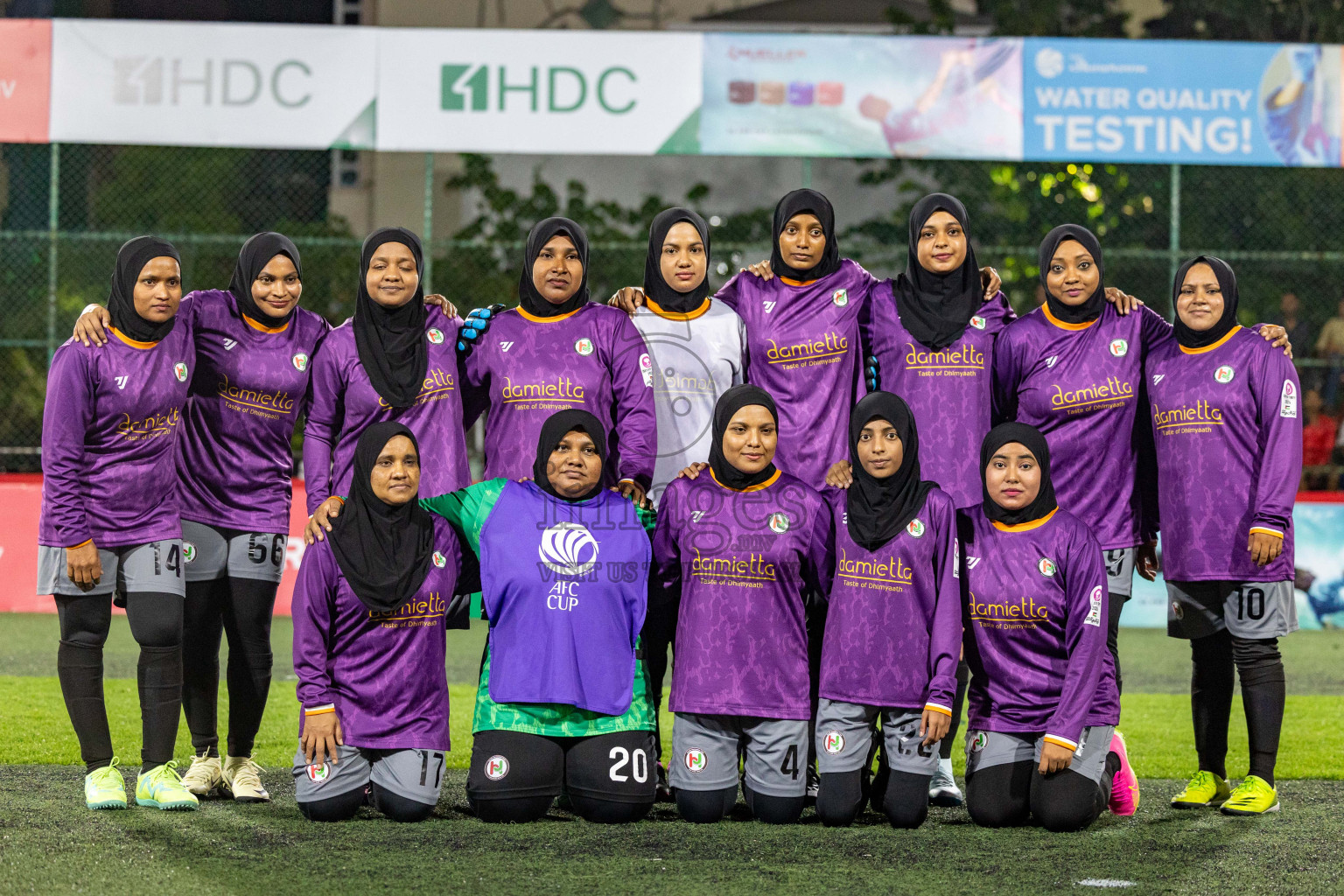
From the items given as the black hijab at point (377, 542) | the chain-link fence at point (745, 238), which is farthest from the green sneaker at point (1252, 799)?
the chain-link fence at point (745, 238)


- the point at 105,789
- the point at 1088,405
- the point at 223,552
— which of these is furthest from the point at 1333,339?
the point at 105,789

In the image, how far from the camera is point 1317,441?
12469 mm

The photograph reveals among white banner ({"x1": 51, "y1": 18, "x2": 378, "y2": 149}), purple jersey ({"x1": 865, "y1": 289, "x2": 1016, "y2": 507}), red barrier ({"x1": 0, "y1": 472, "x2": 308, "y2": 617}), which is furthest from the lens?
white banner ({"x1": 51, "y1": 18, "x2": 378, "y2": 149})

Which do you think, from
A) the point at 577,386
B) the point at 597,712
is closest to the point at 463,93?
the point at 577,386

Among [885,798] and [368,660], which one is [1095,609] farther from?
[368,660]

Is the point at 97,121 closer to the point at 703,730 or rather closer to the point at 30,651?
the point at 30,651

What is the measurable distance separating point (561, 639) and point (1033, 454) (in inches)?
67.1

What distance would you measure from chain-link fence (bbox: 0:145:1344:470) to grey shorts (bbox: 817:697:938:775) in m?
7.99

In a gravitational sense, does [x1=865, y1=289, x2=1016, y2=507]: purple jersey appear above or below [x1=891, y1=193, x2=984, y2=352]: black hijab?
below

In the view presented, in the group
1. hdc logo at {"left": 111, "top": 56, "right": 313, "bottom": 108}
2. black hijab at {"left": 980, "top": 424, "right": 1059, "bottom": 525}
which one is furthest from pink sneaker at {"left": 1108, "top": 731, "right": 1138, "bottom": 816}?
hdc logo at {"left": 111, "top": 56, "right": 313, "bottom": 108}

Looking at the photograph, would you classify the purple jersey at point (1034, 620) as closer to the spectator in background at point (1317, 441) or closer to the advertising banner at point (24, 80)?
the spectator in background at point (1317, 441)

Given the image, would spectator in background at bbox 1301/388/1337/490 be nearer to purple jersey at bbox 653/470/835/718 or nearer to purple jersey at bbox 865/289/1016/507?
purple jersey at bbox 865/289/1016/507

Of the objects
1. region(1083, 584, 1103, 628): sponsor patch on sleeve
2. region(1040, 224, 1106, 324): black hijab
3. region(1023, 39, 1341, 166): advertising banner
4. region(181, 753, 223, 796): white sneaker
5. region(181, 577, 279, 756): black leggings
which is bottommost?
region(181, 753, 223, 796): white sneaker

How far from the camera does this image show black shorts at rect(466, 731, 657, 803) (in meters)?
4.67
